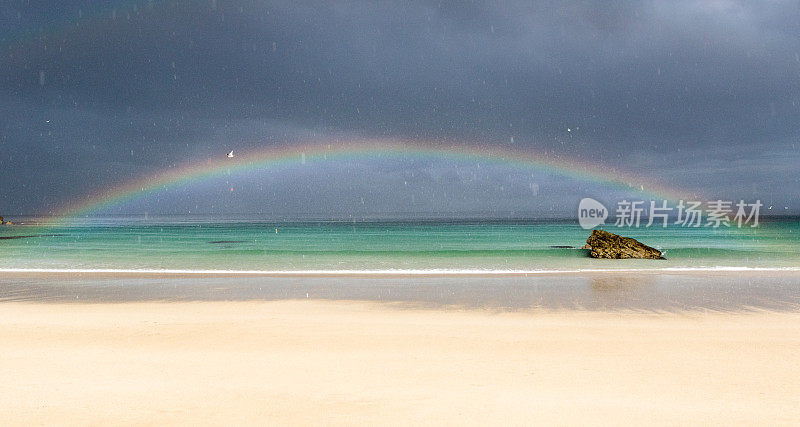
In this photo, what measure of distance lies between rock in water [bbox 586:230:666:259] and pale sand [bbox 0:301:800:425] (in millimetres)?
18737

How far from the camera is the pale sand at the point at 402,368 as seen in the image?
5809mm

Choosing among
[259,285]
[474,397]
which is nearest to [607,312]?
[474,397]

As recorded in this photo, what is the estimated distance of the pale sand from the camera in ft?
19.1

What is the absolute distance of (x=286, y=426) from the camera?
543 centimetres

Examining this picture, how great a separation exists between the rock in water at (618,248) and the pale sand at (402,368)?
1874cm

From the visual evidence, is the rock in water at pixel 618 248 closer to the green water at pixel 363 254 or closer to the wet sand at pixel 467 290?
the green water at pixel 363 254

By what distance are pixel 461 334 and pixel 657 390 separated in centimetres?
395

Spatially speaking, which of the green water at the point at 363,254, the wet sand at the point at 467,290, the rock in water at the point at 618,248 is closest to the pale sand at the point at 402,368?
the wet sand at the point at 467,290

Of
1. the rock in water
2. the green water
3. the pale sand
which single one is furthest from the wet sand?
the rock in water

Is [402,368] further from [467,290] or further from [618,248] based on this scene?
[618,248]

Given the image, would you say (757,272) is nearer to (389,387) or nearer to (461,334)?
(461,334)

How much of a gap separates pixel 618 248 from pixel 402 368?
26.8 meters

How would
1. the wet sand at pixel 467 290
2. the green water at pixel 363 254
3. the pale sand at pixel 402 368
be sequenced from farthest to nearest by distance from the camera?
the green water at pixel 363 254 → the wet sand at pixel 467 290 → the pale sand at pixel 402 368

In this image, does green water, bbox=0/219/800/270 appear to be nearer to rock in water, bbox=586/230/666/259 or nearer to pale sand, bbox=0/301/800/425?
rock in water, bbox=586/230/666/259
